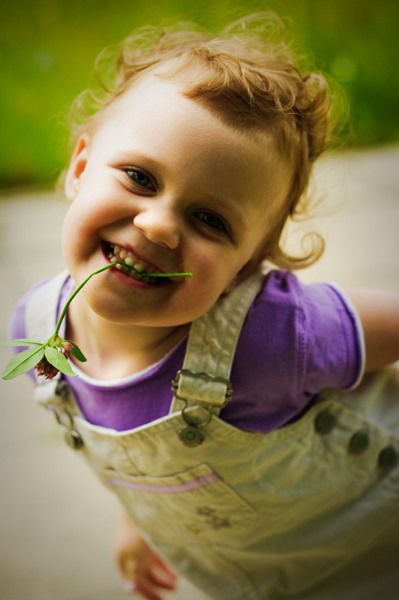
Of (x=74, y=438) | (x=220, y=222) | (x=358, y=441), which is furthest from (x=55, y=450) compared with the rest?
(x=220, y=222)

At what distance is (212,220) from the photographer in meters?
0.67

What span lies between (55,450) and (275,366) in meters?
0.87

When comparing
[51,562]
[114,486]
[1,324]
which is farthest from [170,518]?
[1,324]

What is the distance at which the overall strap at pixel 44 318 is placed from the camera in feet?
2.73

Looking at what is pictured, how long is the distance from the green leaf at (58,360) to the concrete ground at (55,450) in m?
→ 0.53

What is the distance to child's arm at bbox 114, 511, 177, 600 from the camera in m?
1.10

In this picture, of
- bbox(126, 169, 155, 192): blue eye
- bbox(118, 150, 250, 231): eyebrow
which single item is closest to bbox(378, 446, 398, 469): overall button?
bbox(118, 150, 250, 231): eyebrow

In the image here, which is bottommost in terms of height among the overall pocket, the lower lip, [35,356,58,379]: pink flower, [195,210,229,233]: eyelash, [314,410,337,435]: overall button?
the overall pocket

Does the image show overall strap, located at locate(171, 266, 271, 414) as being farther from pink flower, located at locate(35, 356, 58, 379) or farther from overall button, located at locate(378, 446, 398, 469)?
overall button, located at locate(378, 446, 398, 469)

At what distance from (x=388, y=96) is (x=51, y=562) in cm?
210

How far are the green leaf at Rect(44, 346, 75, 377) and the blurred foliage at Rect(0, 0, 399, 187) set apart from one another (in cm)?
178

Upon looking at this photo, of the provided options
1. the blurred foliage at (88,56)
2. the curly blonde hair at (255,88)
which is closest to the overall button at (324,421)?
the curly blonde hair at (255,88)

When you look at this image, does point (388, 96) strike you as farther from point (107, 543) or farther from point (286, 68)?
point (107, 543)

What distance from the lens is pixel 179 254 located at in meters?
0.66
